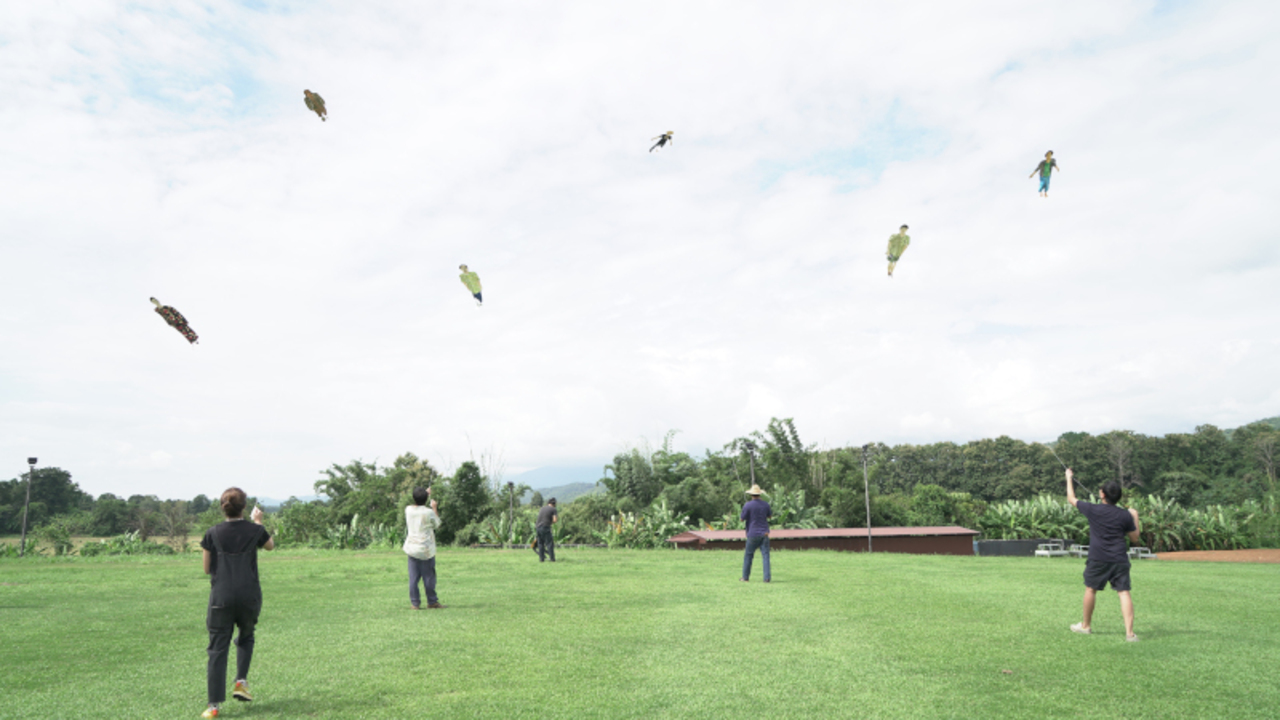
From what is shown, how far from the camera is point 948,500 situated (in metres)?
33.5

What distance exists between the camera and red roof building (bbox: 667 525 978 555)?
22866mm

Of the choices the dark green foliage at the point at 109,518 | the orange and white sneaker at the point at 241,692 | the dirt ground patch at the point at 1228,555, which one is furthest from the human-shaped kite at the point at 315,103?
the dark green foliage at the point at 109,518

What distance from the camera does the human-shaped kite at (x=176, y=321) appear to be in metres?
9.89

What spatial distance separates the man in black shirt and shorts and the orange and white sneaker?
292 inches

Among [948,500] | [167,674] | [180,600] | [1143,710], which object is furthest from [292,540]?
[1143,710]

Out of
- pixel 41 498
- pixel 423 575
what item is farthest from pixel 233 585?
pixel 41 498

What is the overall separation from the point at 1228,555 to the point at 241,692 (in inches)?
996

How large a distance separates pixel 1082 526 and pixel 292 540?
3023 cm

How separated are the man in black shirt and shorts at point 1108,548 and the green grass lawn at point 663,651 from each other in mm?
478

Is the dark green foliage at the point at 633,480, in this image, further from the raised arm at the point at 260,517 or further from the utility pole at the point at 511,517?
the raised arm at the point at 260,517

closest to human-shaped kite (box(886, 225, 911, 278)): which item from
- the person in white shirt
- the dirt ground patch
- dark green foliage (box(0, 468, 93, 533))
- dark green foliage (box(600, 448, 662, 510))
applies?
the person in white shirt

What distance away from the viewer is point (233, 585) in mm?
5199

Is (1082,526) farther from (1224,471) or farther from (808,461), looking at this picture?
(1224,471)

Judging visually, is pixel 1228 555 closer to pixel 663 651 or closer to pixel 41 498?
pixel 663 651
